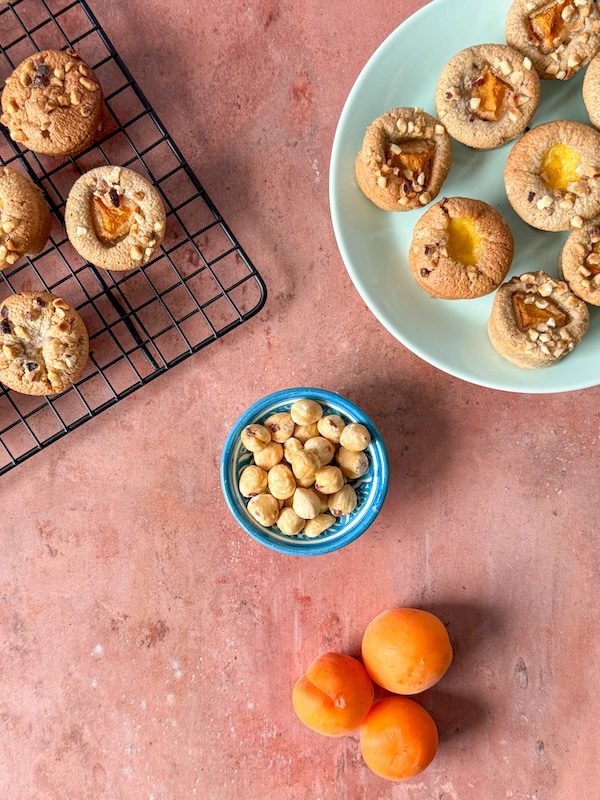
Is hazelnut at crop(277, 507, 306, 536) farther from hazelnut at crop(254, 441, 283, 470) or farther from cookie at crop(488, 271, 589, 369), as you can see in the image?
cookie at crop(488, 271, 589, 369)

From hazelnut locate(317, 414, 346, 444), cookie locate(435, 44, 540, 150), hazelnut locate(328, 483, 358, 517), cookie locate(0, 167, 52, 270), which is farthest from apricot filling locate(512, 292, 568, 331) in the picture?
cookie locate(0, 167, 52, 270)

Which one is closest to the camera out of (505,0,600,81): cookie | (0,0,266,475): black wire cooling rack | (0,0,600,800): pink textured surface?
(505,0,600,81): cookie

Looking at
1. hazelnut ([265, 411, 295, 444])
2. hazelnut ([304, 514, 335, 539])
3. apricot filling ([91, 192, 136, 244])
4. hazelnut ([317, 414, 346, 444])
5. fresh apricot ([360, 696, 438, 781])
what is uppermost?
apricot filling ([91, 192, 136, 244])

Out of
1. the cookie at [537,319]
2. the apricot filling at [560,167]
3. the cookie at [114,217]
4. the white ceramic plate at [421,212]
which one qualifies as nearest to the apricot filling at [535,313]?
the cookie at [537,319]

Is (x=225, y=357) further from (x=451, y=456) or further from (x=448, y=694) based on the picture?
(x=448, y=694)

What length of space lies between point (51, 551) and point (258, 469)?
78 centimetres

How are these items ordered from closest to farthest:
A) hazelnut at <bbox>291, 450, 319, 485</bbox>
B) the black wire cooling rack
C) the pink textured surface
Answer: hazelnut at <bbox>291, 450, 319, 485</bbox> → the black wire cooling rack → the pink textured surface

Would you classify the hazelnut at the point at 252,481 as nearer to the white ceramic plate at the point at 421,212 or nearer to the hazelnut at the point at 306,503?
the hazelnut at the point at 306,503

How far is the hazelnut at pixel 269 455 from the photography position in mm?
1827

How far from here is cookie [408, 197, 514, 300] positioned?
66.9 inches

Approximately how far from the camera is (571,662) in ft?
6.68

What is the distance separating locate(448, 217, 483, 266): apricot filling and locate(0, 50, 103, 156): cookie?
104 centimetres

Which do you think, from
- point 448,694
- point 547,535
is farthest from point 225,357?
point 448,694

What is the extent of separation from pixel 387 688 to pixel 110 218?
1.58m
